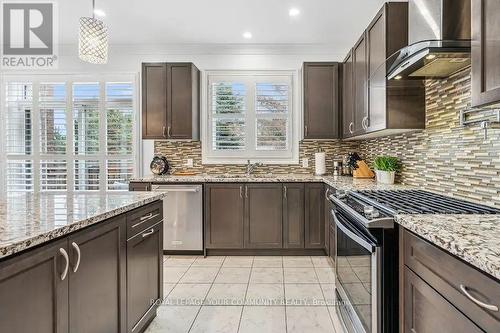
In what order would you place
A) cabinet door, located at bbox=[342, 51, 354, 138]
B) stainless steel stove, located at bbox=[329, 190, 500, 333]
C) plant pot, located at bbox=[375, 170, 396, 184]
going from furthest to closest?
cabinet door, located at bbox=[342, 51, 354, 138] < plant pot, located at bbox=[375, 170, 396, 184] < stainless steel stove, located at bbox=[329, 190, 500, 333]

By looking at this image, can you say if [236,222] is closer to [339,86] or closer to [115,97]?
[339,86]

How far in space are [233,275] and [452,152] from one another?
2290mm

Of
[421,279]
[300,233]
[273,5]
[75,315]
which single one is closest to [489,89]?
[421,279]

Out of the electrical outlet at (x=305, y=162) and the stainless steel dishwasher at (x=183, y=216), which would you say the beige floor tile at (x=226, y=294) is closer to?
the stainless steel dishwasher at (x=183, y=216)

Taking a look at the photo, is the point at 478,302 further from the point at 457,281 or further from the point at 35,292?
the point at 35,292

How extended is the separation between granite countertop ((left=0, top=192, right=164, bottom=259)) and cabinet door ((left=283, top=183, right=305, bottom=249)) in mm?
1914

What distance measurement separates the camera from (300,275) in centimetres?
328

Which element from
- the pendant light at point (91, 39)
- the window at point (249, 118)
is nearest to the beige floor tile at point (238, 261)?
the window at point (249, 118)

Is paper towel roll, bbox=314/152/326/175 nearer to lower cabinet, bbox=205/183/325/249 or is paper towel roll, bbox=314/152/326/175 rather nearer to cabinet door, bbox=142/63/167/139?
lower cabinet, bbox=205/183/325/249

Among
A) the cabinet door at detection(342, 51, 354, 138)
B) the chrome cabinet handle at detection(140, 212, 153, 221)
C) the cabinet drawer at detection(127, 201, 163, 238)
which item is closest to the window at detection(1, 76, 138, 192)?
the cabinet drawer at detection(127, 201, 163, 238)

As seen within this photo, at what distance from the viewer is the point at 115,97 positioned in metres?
4.68

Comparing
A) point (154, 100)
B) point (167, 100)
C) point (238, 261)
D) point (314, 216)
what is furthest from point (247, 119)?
point (238, 261)

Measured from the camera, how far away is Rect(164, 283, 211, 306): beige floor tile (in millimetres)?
2668

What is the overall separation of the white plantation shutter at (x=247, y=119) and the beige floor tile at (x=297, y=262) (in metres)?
1.54
